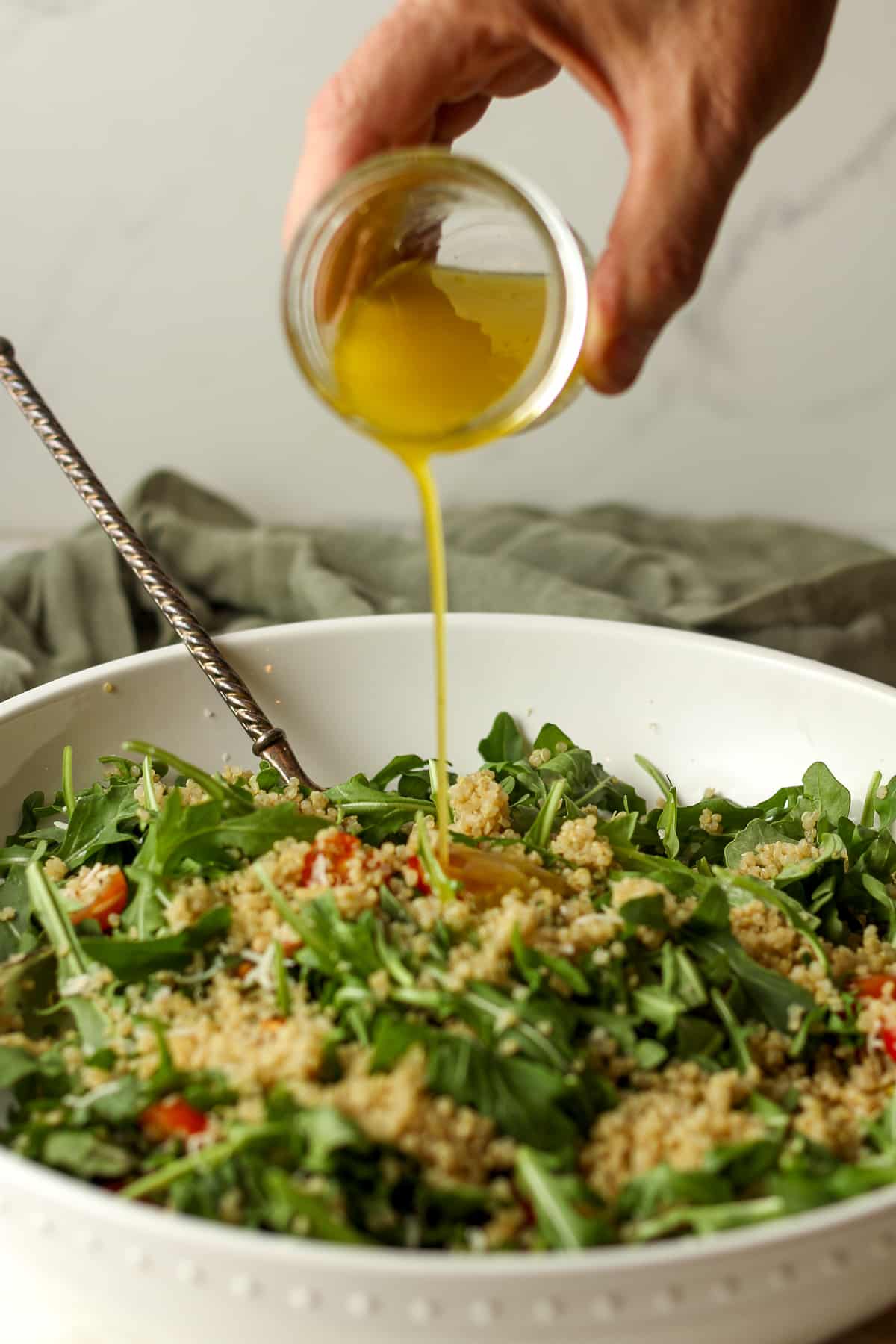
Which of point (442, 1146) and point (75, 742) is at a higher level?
point (75, 742)

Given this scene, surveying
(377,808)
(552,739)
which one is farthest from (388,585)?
(377,808)

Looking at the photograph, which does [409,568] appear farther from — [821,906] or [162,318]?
[821,906]

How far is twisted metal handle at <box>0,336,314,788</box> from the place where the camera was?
1.69 meters

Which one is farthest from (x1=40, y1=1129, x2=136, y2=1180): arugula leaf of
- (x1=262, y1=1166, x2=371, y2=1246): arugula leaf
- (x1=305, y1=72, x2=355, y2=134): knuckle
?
(x1=305, y1=72, x2=355, y2=134): knuckle

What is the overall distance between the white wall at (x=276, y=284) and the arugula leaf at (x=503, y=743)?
1733 mm

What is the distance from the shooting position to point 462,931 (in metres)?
1.20

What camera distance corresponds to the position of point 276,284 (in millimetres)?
3266

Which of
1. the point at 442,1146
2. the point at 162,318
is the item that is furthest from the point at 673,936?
the point at 162,318

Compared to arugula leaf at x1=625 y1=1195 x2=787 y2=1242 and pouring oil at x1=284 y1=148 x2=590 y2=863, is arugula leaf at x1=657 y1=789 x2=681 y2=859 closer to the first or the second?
pouring oil at x1=284 y1=148 x2=590 y2=863

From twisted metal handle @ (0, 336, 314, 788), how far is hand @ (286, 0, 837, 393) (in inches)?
17.7

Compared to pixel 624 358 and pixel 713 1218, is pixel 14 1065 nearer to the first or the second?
pixel 713 1218

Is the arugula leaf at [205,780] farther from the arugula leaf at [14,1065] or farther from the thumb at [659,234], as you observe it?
the thumb at [659,234]

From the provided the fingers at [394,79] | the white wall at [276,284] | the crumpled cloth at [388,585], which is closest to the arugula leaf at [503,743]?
the crumpled cloth at [388,585]

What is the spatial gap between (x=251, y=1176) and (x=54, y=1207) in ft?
0.50
